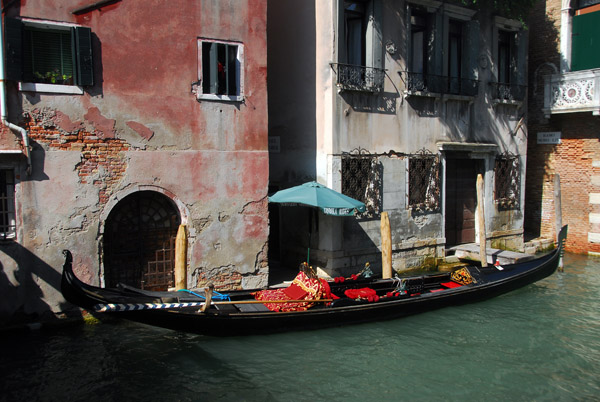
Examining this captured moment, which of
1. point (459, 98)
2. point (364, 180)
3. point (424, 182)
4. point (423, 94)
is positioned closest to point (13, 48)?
point (364, 180)

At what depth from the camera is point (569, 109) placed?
12.5 metres

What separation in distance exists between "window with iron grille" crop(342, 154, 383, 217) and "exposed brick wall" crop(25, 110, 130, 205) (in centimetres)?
410

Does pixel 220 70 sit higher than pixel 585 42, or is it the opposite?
pixel 585 42

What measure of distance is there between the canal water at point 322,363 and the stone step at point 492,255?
2971 mm

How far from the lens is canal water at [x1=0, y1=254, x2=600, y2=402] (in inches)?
225

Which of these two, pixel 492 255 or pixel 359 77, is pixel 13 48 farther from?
pixel 492 255

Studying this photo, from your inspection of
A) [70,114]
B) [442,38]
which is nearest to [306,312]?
[70,114]

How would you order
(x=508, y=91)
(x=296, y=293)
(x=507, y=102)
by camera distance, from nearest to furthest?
(x=296, y=293) → (x=507, y=102) → (x=508, y=91)

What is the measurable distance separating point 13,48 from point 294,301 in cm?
489

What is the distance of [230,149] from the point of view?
8.24 meters

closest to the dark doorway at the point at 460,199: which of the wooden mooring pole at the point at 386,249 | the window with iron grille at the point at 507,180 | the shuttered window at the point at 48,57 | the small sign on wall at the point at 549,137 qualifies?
the window with iron grille at the point at 507,180

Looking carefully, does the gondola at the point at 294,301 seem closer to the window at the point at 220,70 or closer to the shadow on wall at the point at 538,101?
the window at the point at 220,70

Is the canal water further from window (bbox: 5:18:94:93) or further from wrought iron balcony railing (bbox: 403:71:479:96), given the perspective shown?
wrought iron balcony railing (bbox: 403:71:479:96)

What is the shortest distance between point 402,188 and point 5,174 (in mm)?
7021
